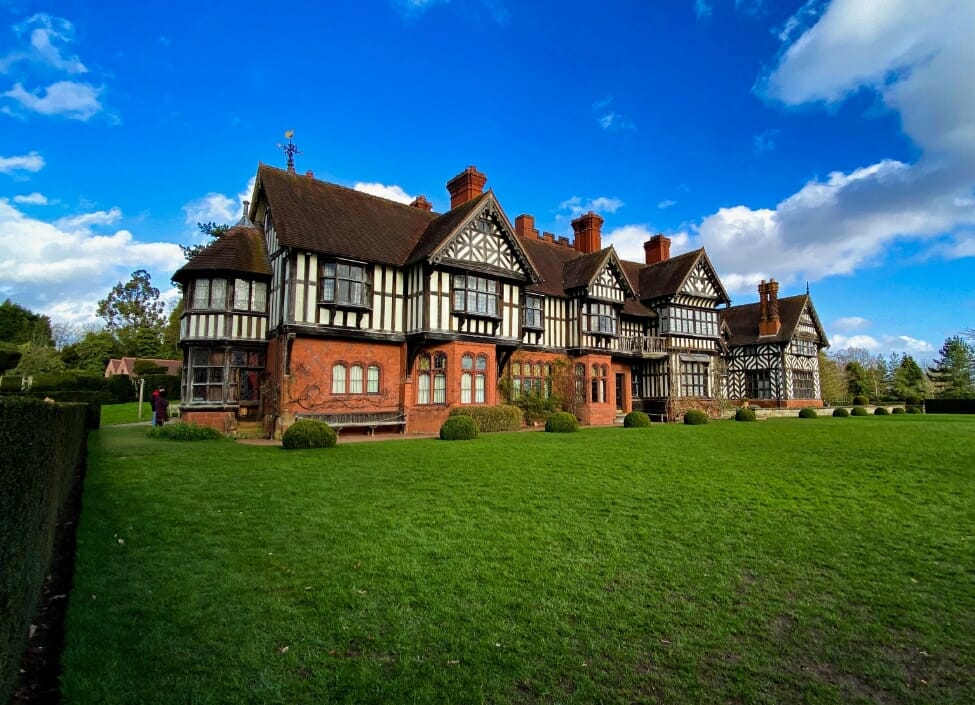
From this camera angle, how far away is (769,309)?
45.0 m

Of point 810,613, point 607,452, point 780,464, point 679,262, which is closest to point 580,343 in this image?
point 679,262

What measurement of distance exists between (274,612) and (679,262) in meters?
35.5

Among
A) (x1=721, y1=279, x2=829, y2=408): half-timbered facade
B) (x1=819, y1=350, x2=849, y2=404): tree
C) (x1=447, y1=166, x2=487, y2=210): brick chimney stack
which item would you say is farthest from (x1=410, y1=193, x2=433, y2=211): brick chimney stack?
(x1=819, y1=350, x2=849, y2=404): tree

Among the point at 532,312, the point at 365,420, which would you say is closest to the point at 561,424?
the point at 532,312

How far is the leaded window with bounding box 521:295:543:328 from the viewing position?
94.2ft

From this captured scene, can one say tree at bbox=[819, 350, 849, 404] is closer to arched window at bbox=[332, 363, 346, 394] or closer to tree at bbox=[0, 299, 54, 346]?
arched window at bbox=[332, 363, 346, 394]

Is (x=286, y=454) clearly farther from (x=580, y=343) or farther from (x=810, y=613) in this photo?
(x=580, y=343)

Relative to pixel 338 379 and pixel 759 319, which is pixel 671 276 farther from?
pixel 338 379

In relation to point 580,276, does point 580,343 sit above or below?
below

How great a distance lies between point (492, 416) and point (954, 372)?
62371mm

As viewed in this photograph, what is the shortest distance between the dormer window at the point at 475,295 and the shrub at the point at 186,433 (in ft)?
35.2

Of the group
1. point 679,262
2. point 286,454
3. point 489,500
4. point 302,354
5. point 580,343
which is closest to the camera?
point 489,500

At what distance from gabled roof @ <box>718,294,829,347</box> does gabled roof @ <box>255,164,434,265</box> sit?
28.3 metres

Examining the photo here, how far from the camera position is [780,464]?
1330cm
